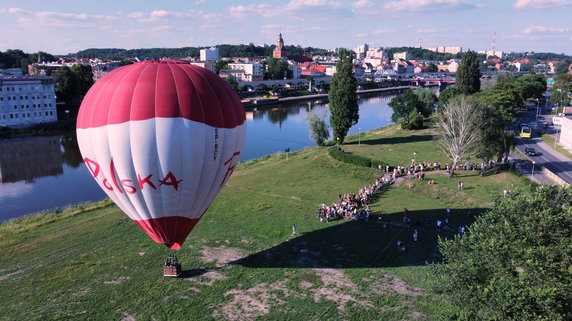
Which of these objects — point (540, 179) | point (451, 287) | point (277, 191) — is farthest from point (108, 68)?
point (451, 287)

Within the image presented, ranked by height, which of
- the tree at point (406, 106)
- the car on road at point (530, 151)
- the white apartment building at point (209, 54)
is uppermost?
the white apartment building at point (209, 54)

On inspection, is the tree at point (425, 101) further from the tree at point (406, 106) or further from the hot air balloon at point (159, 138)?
the hot air balloon at point (159, 138)

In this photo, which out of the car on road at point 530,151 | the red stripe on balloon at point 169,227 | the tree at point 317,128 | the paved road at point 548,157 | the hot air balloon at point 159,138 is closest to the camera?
the hot air balloon at point 159,138

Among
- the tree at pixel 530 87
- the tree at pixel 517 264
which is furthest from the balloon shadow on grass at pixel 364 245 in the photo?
the tree at pixel 530 87

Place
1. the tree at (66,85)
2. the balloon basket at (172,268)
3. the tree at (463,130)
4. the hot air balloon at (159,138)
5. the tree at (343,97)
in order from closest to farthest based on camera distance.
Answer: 1. the hot air balloon at (159,138)
2. the balloon basket at (172,268)
3. the tree at (463,130)
4. the tree at (343,97)
5. the tree at (66,85)

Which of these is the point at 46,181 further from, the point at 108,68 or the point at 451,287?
the point at 108,68

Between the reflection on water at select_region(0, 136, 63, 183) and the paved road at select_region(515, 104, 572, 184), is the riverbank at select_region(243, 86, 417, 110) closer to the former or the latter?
the reflection on water at select_region(0, 136, 63, 183)

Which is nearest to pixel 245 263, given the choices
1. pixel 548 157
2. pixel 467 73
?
pixel 548 157
